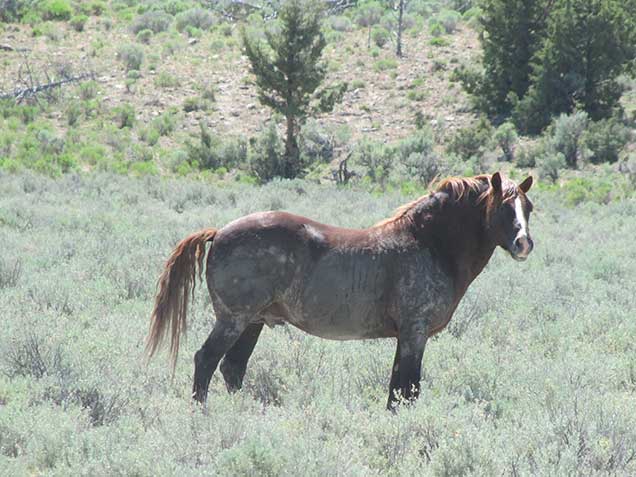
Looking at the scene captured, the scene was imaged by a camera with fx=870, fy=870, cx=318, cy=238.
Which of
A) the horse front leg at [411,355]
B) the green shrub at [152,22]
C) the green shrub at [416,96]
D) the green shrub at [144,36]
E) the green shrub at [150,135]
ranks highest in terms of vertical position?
the horse front leg at [411,355]

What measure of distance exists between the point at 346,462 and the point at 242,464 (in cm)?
60

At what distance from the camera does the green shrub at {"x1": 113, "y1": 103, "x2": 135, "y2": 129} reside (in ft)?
101

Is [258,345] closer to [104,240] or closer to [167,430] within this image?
[167,430]

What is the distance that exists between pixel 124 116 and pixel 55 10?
1298 cm

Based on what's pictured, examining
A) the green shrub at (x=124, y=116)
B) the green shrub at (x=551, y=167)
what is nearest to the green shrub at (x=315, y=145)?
the green shrub at (x=124, y=116)

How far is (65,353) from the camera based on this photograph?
278 inches

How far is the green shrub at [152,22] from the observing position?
41.2 meters

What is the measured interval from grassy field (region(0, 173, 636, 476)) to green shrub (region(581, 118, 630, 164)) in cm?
1390

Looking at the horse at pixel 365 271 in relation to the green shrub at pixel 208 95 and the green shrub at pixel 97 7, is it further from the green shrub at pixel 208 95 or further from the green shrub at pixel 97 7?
the green shrub at pixel 97 7

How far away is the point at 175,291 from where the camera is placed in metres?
6.63

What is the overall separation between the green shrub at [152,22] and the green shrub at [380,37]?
10.4m

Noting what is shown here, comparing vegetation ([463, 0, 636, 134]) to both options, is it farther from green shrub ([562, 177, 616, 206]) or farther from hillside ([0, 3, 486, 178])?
green shrub ([562, 177, 616, 206])

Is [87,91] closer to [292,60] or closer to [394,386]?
[292,60]

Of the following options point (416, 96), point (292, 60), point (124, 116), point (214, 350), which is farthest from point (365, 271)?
point (416, 96)
